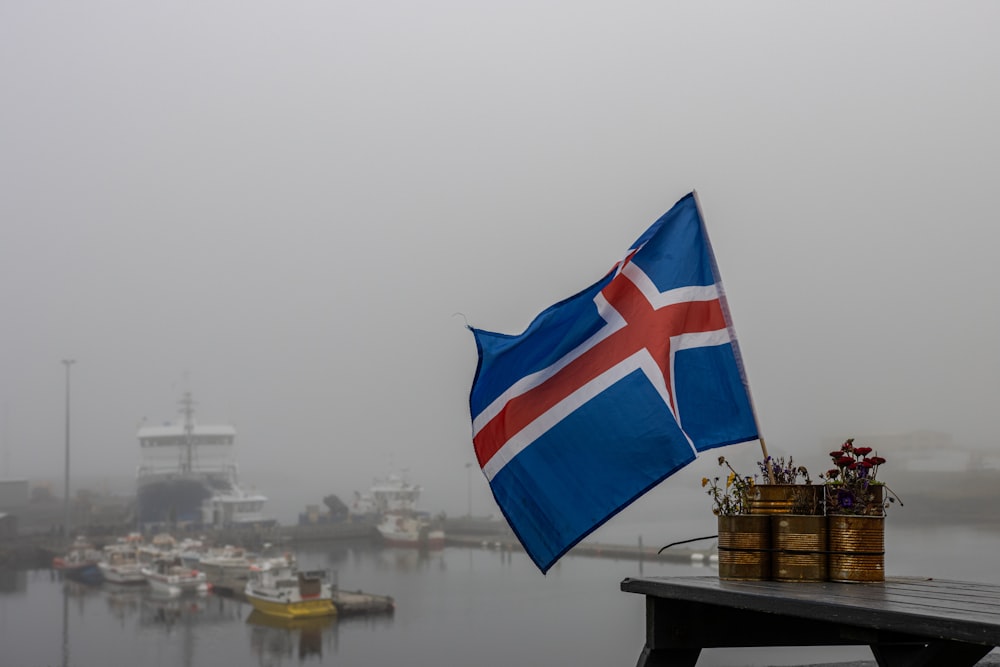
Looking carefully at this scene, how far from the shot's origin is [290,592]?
13.7m

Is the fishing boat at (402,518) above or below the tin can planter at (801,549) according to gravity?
below

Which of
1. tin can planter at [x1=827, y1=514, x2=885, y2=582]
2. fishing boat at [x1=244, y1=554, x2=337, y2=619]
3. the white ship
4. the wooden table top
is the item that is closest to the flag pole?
tin can planter at [x1=827, y1=514, x2=885, y2=582]

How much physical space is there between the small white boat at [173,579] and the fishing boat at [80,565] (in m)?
0.65

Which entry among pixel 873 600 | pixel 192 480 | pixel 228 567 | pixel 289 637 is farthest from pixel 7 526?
pixel 873 600

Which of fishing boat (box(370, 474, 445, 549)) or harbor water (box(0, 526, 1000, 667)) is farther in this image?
fishing boat (box(370, 474, 445, 549))

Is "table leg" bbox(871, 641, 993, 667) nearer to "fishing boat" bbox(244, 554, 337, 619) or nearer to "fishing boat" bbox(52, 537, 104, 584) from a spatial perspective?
"fishing boat" bbox(244, 554, 337, 619)

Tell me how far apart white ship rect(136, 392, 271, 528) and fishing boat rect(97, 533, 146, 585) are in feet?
3.38

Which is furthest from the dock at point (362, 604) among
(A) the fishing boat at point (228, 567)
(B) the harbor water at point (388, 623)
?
(A) the fishing boat at point (228, 567)

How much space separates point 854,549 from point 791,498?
148 mm

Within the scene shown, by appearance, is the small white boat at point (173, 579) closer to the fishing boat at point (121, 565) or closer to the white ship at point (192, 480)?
the fishing boat at point (121, 565)

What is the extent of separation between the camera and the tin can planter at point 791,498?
212 cm

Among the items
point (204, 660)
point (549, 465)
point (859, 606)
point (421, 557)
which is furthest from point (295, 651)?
point (859, 606)

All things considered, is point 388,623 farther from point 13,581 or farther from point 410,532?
point 13,581

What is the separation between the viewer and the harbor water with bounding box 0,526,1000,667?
1283 centimetres
